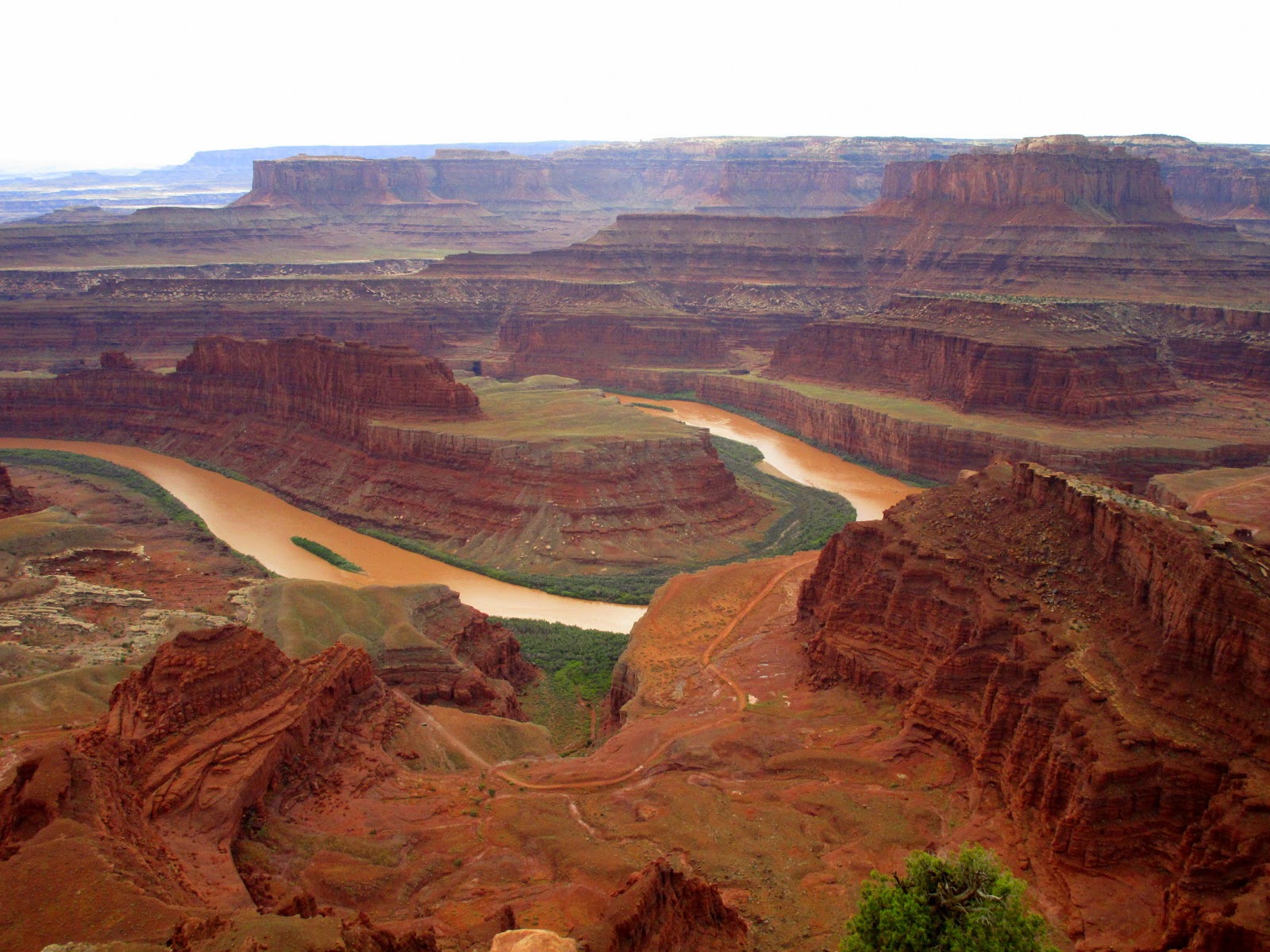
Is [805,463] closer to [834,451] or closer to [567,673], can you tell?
[834,451]

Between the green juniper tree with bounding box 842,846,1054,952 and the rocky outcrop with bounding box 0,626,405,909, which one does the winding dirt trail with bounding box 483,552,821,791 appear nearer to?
the rocky outcrop with bounding box 0,626,405,909

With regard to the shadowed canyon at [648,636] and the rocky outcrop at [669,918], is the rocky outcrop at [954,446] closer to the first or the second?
the shadowed canyon at [648,636]

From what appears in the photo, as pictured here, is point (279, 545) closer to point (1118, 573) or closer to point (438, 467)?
point (438, 467)

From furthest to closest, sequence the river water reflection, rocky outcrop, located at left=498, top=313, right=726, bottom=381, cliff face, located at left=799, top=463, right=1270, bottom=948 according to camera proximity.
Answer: rocky outcrop, located at left=498, top=313, right=726, bottom=381, the river water reflection, cliff face, located at left=799, top=463, right=1270, bottom=948

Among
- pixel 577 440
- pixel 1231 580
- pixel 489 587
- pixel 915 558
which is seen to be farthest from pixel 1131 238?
pixel 1231 580

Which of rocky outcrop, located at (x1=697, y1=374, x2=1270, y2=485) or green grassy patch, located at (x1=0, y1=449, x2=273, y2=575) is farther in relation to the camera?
rocky outcrop, located at (x1=697, y1=374, x2=1270, y2=485)

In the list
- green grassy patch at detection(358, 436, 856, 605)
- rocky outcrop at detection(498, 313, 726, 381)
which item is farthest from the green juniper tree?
rocky outcrop at detection(498, 313, 726, 381)

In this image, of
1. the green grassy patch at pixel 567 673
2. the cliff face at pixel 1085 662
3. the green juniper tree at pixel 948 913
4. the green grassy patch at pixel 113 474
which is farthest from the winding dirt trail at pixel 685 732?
the green grassy patch at pixel 113 474
